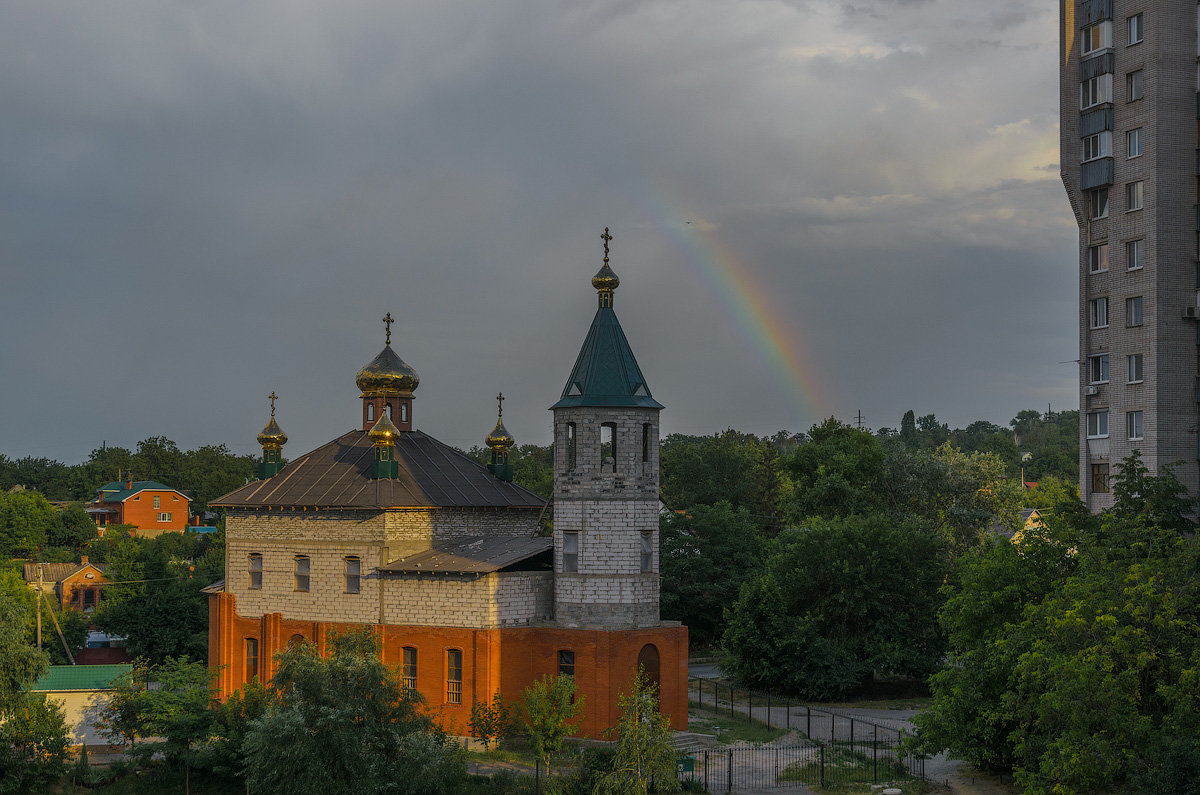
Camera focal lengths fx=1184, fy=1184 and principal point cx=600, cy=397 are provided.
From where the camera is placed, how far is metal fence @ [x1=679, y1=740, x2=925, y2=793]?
33594 millimetres

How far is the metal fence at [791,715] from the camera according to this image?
41.2 meters

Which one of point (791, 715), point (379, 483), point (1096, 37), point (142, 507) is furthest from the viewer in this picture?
point (142, 507)

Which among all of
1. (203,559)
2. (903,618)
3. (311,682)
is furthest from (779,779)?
(203,559)

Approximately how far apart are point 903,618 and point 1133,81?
76.0 feet

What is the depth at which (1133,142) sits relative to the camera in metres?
43.2

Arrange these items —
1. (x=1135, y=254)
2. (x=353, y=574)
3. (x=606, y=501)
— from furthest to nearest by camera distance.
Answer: (x=1135, y=254) → (x=353, y=574) → (x=606, y=501)

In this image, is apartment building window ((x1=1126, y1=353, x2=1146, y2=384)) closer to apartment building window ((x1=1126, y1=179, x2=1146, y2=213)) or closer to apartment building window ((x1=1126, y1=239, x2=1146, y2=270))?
apartment building window ((x1=1126, y1=239, x2=1146, y2=270))

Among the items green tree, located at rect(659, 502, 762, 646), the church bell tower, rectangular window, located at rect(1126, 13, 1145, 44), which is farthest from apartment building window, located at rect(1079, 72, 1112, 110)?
green tree, located at rect(659, 502, 762, 646)

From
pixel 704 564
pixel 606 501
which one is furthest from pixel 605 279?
pixel 704 564

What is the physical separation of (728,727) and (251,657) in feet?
58.0

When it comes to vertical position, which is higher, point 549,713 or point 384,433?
point 384,433

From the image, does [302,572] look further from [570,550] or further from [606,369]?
[606,369]

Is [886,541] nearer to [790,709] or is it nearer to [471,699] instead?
[790,709]

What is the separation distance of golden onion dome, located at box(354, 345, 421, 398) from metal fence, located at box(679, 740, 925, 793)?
61.4 feet
